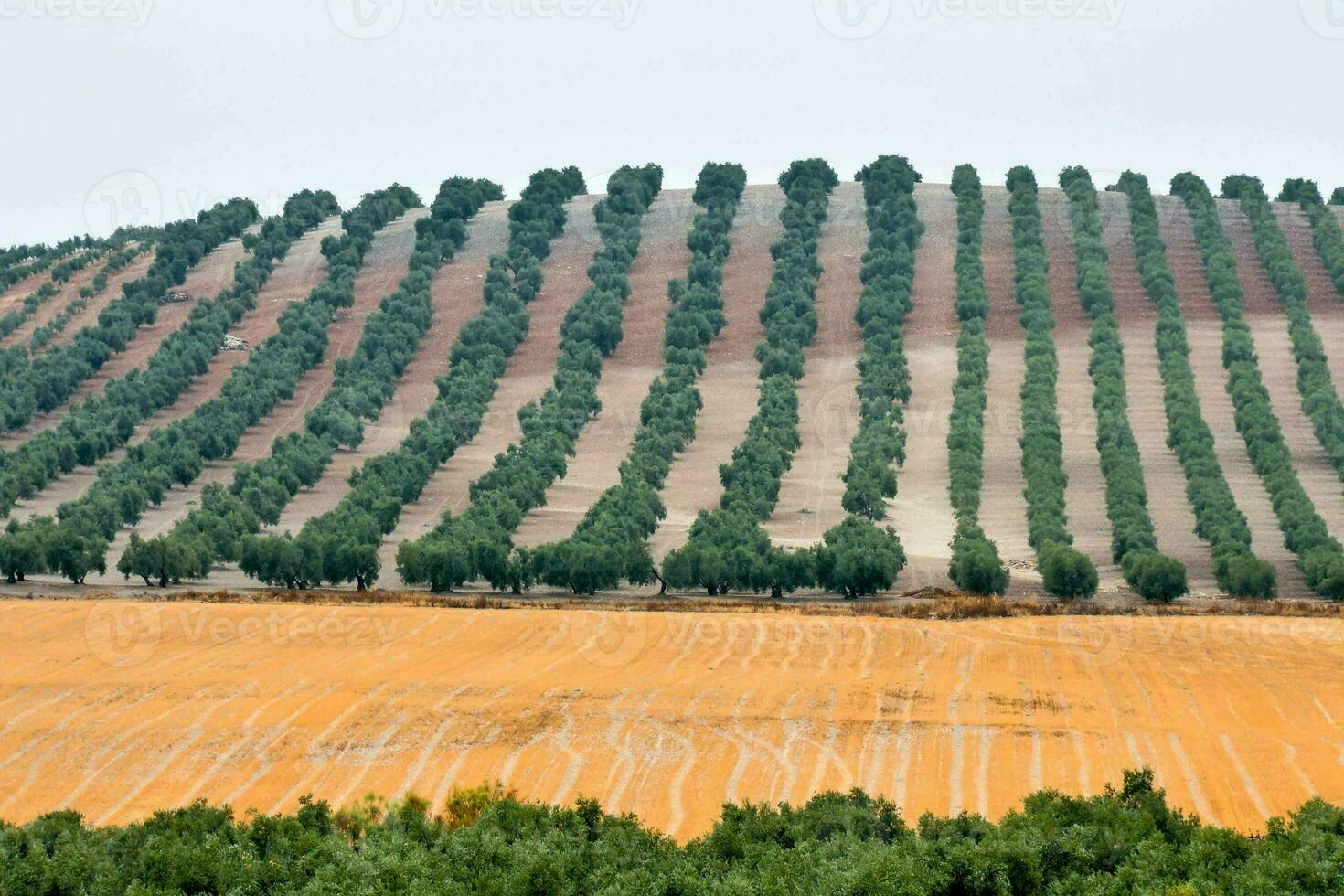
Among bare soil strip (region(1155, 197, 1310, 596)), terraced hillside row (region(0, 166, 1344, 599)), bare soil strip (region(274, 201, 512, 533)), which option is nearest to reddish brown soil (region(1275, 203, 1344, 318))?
terraced hillside row (region(0, 166, 1344, 599))

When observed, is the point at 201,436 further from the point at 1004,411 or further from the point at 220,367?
the point at 1004,411

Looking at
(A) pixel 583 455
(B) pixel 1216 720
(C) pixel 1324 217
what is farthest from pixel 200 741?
(C) pixel 1324 217

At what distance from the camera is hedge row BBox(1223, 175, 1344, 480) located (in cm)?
12593

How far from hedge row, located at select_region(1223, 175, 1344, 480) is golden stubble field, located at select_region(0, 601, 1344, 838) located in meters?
56.2

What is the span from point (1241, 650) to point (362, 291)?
12899 centimetres

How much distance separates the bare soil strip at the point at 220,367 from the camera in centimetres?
12300

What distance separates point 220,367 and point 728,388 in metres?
46.4

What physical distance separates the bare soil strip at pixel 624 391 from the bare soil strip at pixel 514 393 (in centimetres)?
566

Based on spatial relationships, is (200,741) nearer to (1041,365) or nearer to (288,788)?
(288,788)

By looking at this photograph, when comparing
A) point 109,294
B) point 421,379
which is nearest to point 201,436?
point 421,379

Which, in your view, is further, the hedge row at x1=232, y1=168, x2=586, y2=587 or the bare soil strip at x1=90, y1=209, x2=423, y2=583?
the bare soil strip at x1=90, y1=209, x2=423, y2=583

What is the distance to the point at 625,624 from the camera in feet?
241

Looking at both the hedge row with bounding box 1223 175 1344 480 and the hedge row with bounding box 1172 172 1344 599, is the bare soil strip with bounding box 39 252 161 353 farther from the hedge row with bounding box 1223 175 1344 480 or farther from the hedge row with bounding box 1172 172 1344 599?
the hedge row with bounding box 1223 175 1344 480

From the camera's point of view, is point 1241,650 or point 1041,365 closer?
point 1241,650
